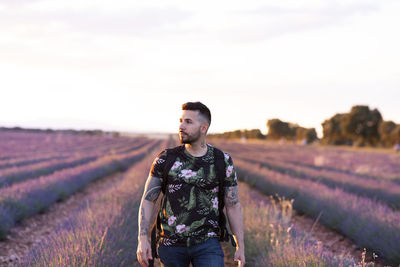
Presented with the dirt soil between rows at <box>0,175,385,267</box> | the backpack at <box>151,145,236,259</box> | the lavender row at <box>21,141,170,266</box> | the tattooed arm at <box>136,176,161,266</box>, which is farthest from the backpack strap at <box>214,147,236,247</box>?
the dirt soil between rows at <box>0,175,385,267</box>

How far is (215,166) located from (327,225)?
17.2ft

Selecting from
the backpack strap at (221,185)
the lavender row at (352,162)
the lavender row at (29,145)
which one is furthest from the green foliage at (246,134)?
the backpack strap at (221,185)

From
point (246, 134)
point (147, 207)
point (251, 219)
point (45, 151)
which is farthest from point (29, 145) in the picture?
point (246, 134)

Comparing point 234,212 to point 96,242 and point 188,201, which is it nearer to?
point 188,201

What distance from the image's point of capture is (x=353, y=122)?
60.6 m

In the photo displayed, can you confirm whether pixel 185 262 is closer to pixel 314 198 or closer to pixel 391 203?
pixel 314 198

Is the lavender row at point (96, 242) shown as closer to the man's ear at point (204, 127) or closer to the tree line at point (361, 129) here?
the man's ear at point (204, 127)

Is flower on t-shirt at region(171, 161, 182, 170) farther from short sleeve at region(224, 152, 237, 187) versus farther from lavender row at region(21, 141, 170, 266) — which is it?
lavender row at region(21, 141, 170, 266)

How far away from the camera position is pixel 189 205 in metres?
2.07

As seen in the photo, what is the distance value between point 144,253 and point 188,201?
412 mm

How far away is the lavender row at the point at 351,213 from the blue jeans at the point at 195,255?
134 inches

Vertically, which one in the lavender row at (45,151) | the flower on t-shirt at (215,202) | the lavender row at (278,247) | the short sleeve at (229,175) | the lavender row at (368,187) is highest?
the short sleeve at (229,175)

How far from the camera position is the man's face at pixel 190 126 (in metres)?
2.06

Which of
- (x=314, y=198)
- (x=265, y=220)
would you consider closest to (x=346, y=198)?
(x=314, y=198)
